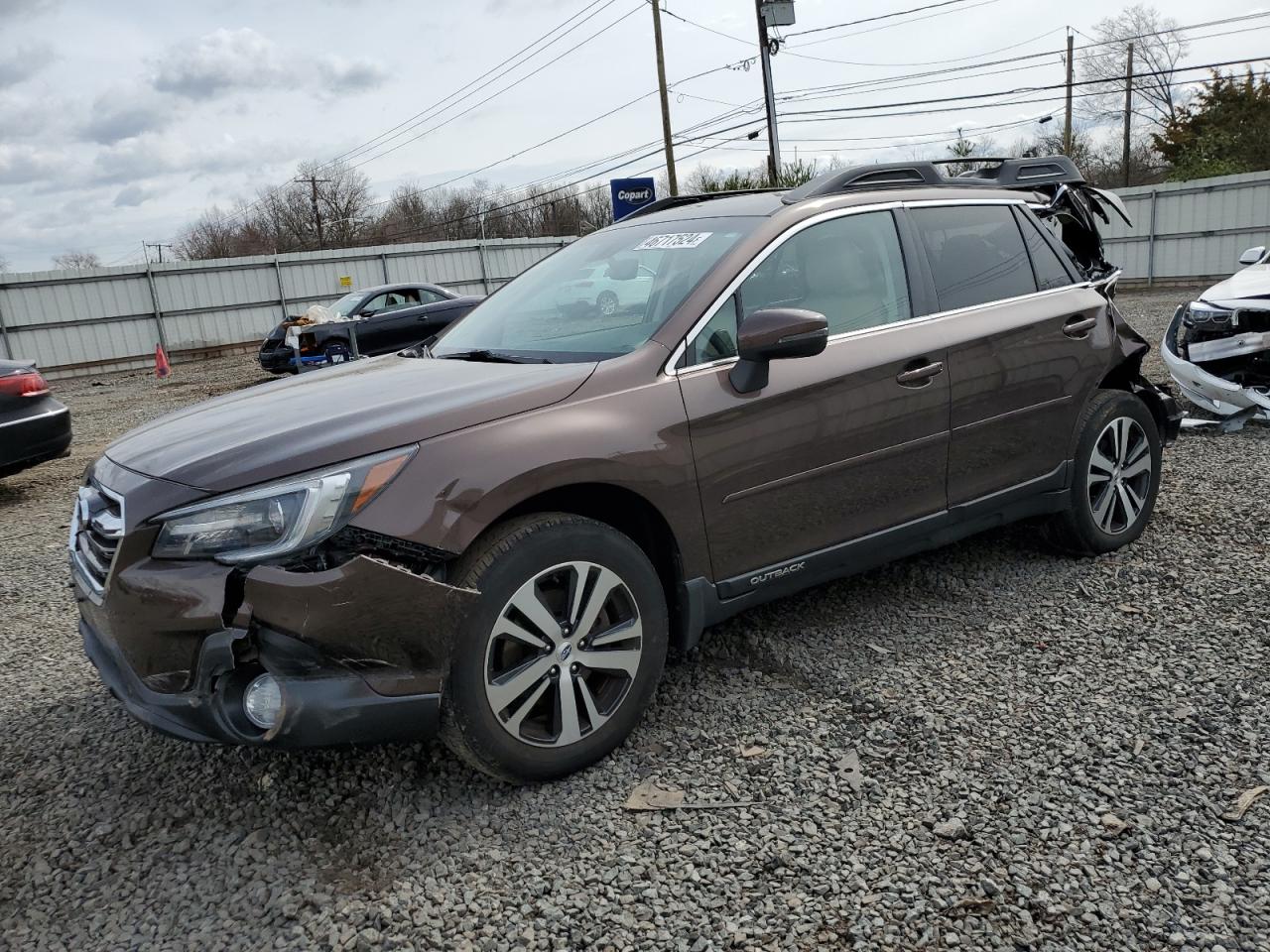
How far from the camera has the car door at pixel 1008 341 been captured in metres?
3.80

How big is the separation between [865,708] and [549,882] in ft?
4.21

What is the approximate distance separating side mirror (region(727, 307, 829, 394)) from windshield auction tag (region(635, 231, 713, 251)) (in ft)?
2.03

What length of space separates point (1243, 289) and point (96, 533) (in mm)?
7864

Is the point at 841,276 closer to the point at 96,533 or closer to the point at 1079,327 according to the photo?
the point at 1079,327

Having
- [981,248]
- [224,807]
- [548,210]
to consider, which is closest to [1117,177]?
[548,210]

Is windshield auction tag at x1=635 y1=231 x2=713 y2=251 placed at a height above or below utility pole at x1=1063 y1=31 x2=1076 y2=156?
below

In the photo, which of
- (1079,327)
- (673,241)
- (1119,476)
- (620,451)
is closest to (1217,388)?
(1119,476)

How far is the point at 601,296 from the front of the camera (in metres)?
3.60

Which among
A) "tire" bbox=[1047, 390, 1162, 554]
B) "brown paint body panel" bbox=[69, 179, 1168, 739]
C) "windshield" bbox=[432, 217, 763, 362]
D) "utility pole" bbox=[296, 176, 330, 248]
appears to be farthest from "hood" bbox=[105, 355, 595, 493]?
"utility pole" bbox=[296, 176, 330, 248]

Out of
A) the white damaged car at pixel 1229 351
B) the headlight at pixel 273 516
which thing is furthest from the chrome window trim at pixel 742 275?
the white damaged car at pixel 1229 351

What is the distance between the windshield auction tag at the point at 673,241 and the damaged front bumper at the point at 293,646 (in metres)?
1.67

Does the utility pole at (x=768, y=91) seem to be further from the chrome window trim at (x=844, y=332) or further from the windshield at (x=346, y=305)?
the chrome window trim at (x=844, y=332)

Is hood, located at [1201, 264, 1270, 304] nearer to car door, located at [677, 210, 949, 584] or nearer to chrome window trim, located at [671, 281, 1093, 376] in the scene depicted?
chrome window trim, located at [671, 281, 1093, 376]

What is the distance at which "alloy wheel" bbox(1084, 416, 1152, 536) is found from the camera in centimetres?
435
